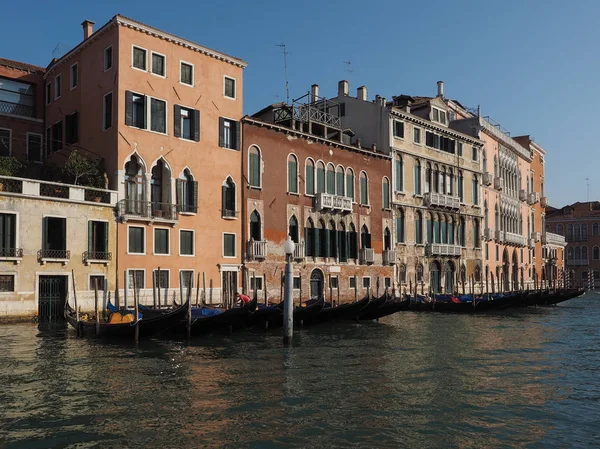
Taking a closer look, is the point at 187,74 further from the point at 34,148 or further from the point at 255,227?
the point at 34,148

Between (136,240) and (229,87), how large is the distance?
609cm

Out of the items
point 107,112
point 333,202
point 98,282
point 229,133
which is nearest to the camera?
point 98,282

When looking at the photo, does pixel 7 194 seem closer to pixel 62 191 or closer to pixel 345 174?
pixel 62 191

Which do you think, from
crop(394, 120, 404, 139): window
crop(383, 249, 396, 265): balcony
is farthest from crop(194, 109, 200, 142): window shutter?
crop(394, 120, 404, 139): window

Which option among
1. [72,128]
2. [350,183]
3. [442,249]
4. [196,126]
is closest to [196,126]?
[196,126]

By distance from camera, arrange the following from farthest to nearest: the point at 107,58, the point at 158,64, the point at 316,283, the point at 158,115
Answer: the point at 316,283 → the point at 158,64 → the point at 158,115 → the point at 107,58

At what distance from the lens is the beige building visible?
16.0 m

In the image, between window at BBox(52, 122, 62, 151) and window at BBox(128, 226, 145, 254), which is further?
window at BBox(52, 122, 62, 151)

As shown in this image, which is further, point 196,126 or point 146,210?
point 196,126

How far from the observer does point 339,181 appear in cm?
2488

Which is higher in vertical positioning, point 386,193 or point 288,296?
point 386,193

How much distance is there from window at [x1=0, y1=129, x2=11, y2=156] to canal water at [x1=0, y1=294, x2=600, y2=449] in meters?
7.95

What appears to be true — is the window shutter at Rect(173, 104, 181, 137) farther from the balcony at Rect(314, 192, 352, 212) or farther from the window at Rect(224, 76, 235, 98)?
the balcony at Rect(314, 192, 352, 212)

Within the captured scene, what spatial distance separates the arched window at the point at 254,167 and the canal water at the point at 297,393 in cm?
815
